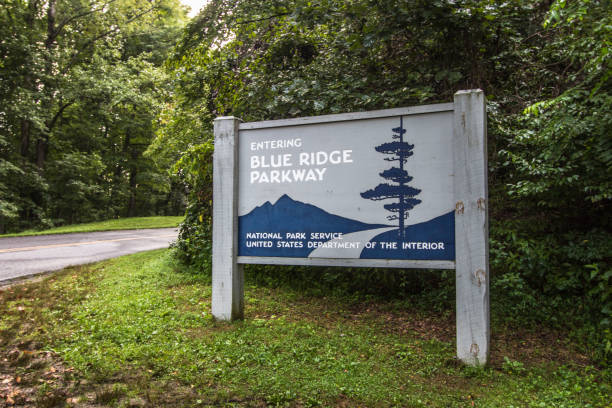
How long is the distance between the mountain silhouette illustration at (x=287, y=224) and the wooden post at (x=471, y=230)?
33.4 inches

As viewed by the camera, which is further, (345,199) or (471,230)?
(345,199)

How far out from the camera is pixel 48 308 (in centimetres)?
526

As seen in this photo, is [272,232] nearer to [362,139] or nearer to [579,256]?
[362,139]

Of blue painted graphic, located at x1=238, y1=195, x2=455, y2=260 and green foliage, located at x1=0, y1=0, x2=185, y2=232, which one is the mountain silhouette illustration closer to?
blue painted graphic, located at x1=238, y1=195, x2=455, y2=260

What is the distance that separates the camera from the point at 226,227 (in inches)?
181

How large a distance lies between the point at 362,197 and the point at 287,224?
34.7 inches

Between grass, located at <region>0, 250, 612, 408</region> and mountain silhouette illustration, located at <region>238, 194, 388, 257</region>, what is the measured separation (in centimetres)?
86

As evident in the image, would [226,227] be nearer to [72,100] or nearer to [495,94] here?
[495,94]

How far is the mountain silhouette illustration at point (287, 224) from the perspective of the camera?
13.6 ft

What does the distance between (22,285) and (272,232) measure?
4840 millimetres

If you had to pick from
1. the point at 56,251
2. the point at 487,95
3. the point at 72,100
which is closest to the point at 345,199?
the point at 487,95

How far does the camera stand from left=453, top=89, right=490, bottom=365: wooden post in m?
3.52

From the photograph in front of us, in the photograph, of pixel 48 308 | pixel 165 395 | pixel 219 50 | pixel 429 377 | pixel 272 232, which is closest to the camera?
pixel 165 395

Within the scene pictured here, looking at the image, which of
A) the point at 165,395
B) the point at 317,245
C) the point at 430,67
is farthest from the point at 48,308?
the point at 430,67
